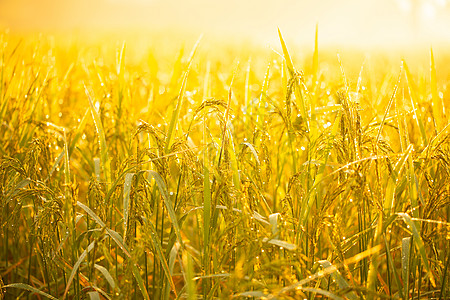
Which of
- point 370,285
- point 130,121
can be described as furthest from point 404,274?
point 130,121

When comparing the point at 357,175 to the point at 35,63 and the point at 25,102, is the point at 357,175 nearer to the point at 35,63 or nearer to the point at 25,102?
the point at 25,102

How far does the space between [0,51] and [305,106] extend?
68.9 inches

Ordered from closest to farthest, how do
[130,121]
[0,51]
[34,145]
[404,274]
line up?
1. [404,274]
2. [34,145]
3. [130,121]
4. [0,51]

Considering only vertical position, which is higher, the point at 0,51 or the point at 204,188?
the point at 0,51

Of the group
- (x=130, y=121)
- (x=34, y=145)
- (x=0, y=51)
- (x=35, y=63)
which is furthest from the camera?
(x=35, y=63)

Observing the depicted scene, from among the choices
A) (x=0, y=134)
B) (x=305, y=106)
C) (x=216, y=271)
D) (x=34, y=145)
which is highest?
(x=305, y=106)

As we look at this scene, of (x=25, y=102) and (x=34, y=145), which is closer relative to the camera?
(x=34, y=145)

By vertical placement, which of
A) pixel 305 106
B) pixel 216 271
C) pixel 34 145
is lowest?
pixel 216 271

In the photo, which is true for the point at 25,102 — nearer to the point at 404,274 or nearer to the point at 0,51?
the point at 0,51

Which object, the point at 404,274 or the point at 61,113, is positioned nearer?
the point at 404,274

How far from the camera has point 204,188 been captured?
3.78 ft

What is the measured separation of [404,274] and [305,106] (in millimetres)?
617

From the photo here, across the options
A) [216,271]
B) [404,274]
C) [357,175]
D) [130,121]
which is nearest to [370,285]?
[404,274]

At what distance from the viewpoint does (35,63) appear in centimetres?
246
